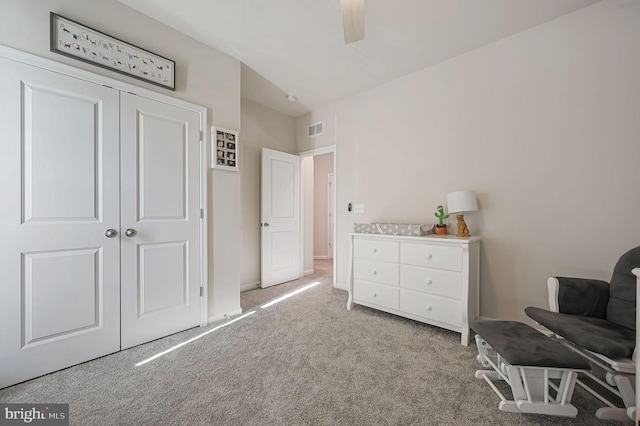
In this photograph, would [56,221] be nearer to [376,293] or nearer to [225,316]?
[225,316]

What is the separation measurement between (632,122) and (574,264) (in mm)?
1103

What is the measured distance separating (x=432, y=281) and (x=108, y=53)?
10.6 ft

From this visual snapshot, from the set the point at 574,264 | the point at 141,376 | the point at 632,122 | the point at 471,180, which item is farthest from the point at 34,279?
the point at 632,122

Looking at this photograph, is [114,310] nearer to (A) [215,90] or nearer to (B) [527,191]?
(A) [215,90]

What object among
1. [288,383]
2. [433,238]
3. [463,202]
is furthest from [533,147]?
[288,383]

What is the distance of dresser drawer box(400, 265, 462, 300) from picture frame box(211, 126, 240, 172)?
2.05 m

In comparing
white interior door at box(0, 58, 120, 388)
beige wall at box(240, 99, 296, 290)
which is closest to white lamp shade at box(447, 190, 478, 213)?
beige wall at box(240, 99, 296, 290)

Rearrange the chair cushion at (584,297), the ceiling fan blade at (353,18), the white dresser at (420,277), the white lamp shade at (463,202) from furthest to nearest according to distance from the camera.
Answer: the white lamp shade at (463,202) < the white dresser at (420,277) < the chair cushion at (584,297) < the ceiling fan blade at (353,18)

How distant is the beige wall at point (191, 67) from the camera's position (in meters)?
1.60

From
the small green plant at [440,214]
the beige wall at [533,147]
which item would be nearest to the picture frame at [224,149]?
the beige wall at [533,147]

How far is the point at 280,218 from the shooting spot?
3.83m

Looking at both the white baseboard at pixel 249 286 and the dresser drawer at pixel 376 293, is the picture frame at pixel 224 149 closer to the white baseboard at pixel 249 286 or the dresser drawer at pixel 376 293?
the white baseboard at pixel 249 286

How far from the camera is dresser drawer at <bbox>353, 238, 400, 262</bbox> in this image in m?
2.50

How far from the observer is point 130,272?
1.99 meters
